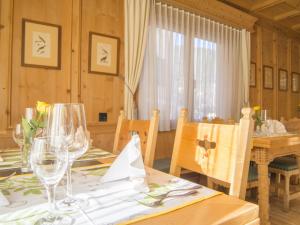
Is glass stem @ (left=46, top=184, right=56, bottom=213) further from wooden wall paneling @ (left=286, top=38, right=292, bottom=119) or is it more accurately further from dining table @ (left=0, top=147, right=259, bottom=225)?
wooden wall paneling @ (left=286, top=38, right=292, bottom=119)

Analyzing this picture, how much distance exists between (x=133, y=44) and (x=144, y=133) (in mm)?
1713

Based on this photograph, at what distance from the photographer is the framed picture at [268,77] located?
15.3 feet

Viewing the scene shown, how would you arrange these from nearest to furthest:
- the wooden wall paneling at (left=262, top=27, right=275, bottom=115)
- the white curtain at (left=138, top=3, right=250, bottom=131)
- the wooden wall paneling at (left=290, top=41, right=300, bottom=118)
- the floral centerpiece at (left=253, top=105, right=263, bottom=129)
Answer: the floral centerpiece at (left=253, top=105, right=263, bottom=129), the white curtain at (left=138, top=3, right=250, bottom=131), the wooden wall paneling at (left=262, top=27, right=275, bottom=115), the wooden wall paneling at (left=290, top=41, right=300, bottom=118)

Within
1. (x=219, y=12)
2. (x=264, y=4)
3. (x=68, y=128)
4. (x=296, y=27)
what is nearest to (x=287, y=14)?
(x=264, y=4)

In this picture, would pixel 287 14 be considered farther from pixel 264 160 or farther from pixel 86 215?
pixel 86 215

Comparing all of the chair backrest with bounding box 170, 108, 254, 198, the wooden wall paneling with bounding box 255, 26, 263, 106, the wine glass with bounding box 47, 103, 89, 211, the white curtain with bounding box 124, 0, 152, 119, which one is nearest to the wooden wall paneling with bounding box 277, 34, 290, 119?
the wooden wall paneling with bounding box 255, 26, 263, 106

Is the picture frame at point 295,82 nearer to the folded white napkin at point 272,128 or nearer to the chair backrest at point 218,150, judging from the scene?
the folded white napkin at point 272,128

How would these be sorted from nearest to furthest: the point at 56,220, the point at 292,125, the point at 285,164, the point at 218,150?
the point at 56,220
the point at 218,150
the point at 285,164
the point at 292,125

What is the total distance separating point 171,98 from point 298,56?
3.87m

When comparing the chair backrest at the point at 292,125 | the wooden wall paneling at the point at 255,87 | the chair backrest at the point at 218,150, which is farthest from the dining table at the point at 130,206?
the wooden wall paneling at the point at 255,87

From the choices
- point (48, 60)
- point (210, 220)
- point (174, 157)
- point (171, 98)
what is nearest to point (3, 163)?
point (174, 157)

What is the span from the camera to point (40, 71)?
237cm

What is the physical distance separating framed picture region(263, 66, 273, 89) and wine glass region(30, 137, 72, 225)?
4716mm

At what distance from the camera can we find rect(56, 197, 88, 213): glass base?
0.63m
